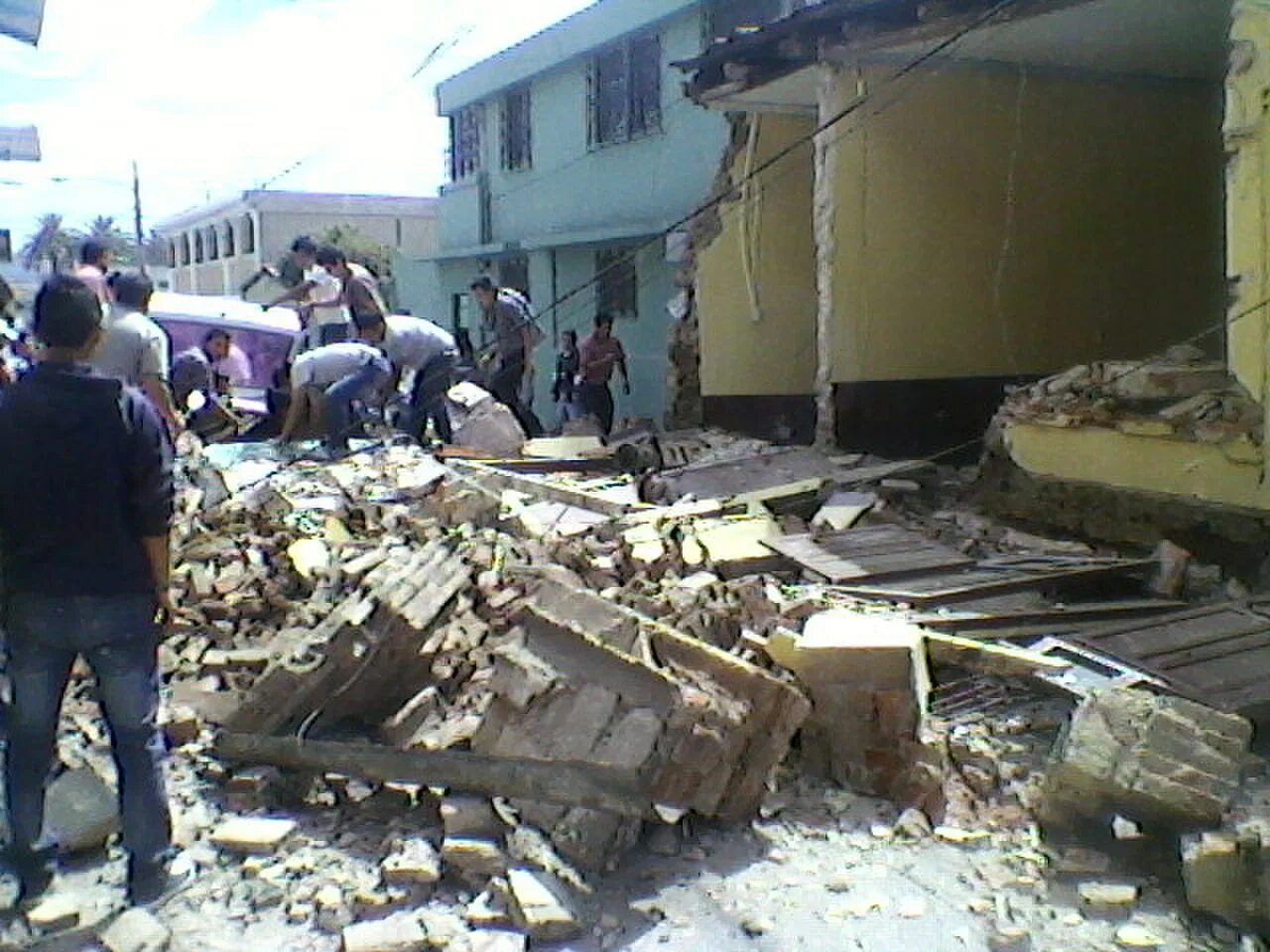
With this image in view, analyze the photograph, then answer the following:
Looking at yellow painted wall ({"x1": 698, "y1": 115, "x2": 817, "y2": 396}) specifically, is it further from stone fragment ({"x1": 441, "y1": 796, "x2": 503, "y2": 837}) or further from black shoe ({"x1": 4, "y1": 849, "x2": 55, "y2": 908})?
black shoe ({"x1": 4, "y1": 849, "x2": 55, "y2": 908})

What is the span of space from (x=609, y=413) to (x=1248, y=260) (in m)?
7.32

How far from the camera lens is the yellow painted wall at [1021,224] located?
9016 mm

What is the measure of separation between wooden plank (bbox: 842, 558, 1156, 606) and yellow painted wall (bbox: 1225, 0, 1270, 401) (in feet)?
3.50

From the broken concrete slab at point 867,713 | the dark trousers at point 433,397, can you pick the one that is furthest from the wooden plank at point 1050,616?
the dark trousers at point 433,397

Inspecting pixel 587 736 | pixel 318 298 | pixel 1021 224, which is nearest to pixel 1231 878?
pixel 587 736

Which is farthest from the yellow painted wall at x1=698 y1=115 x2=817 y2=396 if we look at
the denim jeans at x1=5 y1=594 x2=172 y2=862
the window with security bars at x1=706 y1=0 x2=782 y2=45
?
the denim jeans at x1=5 y1=594 x2=172 y2=862

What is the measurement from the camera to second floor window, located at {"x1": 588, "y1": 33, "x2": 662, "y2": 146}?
49.7ft

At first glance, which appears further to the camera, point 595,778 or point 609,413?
point 609,413

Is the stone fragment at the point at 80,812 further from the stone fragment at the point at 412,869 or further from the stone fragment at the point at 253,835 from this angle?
the stone fragment at the point at 412,869

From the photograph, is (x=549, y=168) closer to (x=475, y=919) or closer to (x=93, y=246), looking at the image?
(x=93, y=246)

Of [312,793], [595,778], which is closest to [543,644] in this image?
[595,778]

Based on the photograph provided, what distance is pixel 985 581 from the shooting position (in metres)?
5.66

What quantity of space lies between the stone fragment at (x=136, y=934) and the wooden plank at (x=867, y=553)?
3.32m

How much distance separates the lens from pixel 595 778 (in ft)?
11.7
